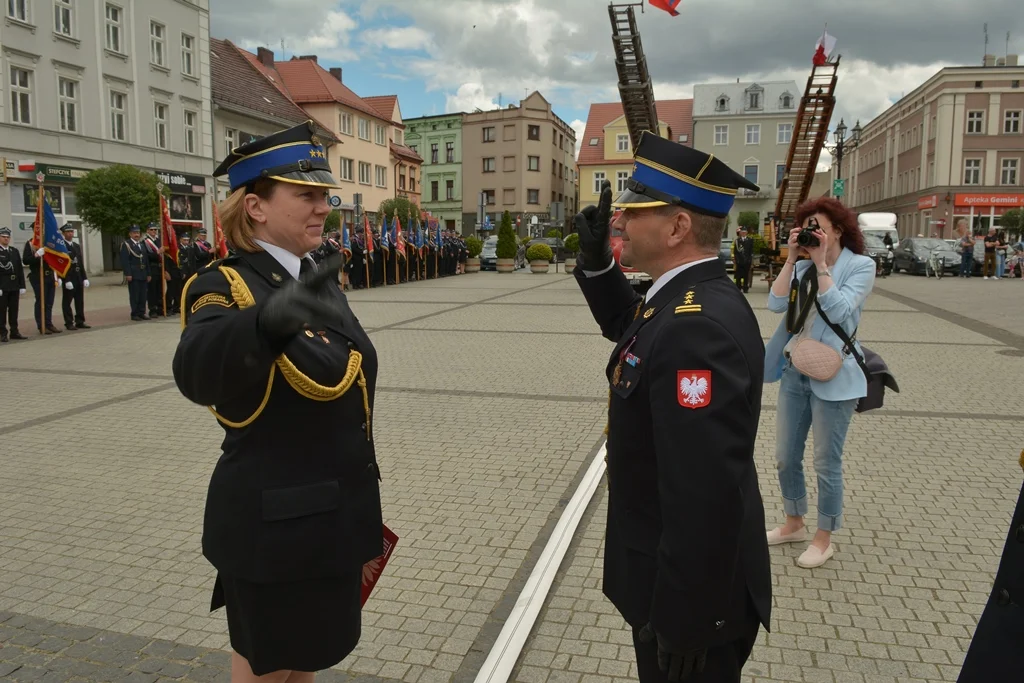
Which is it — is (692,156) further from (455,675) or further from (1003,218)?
(1003,218)

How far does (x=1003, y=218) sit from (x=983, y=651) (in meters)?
57.0

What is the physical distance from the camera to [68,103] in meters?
26.7

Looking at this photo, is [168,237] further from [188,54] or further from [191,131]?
[188,54]

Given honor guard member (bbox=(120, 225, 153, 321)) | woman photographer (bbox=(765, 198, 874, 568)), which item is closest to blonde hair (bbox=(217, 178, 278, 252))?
woman photographer (bbox=(765, 198, 874, 568))

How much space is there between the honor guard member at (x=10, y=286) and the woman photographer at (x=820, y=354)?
43.7ft

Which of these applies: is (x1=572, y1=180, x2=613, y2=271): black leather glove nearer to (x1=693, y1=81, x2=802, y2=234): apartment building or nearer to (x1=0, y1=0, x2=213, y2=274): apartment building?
(x1=0, y1=0, x2=213, y2=274): apartment building

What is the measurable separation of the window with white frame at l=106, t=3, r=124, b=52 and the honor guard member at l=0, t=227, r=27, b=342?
18362 mm

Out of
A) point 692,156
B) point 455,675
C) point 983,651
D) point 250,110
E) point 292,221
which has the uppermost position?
point 250,110

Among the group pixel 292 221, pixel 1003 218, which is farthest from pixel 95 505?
pixel 1003 218

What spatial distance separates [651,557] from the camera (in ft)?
6.73

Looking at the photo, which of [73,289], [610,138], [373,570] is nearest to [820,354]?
[373,570]

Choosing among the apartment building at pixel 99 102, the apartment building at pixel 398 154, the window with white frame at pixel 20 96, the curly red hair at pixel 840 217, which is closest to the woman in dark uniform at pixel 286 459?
the curly red hair at pixel 840 217

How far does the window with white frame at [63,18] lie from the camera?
26.1 meters

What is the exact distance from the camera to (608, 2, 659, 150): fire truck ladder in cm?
1930
